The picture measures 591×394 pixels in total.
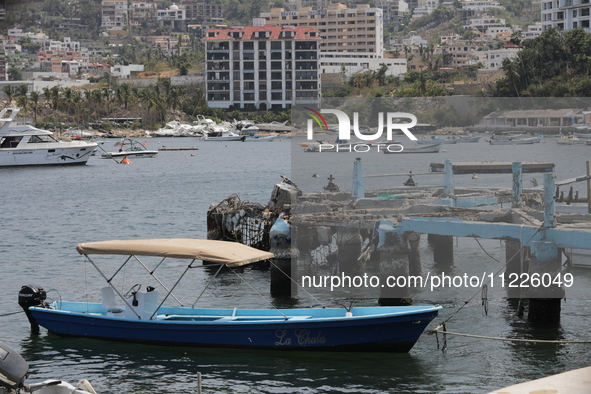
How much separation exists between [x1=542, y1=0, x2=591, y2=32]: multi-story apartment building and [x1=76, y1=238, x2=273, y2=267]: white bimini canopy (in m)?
132

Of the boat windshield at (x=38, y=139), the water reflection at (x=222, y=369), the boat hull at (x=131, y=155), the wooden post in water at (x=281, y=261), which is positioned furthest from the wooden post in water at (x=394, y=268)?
the boat hull at (x=131, y=155)

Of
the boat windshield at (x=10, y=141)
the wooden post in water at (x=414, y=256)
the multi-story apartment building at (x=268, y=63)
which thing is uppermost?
the multi-story apartment building at (x=268, y=63)

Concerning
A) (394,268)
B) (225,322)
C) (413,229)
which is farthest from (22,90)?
(225,322)

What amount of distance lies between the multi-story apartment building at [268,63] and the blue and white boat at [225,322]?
160m

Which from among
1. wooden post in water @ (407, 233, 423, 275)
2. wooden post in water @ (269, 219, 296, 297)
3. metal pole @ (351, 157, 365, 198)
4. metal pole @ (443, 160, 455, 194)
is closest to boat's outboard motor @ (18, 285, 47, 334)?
wooden post in water @ (269, 219, 296, 297)

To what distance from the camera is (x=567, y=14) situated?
146625 mm

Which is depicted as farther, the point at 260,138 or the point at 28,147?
the point at 260,138

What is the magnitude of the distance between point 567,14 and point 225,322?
141 m

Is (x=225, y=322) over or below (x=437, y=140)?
below

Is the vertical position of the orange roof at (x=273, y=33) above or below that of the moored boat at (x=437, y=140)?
above

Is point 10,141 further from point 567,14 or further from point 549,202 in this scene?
point 567,14

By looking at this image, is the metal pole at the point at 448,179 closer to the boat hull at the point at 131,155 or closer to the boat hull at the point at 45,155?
the boat hull at the point at 45,155

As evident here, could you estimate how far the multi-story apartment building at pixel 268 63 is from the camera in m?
181

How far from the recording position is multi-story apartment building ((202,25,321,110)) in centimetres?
18062
